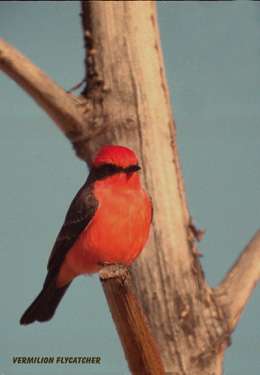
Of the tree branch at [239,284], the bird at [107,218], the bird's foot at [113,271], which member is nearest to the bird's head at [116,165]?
the bird at [107,218]

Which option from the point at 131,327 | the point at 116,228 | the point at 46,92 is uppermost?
the point at 46,92

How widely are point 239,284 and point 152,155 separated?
0.25m

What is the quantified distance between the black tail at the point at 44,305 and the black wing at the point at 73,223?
35mm

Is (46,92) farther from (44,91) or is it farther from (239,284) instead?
(239,284)

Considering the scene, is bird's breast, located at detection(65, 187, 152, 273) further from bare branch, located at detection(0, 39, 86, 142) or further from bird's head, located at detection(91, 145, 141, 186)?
bare branch, located at detection(0, 39, 86, 142)

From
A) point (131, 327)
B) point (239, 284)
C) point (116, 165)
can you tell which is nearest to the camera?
point (131, 327)

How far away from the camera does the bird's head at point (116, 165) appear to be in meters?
0.91

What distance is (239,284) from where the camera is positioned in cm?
105

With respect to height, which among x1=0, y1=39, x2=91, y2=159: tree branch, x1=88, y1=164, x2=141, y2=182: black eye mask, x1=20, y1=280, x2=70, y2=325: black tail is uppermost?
x1=0, y1=39, x2=91, y2=159: tree branch

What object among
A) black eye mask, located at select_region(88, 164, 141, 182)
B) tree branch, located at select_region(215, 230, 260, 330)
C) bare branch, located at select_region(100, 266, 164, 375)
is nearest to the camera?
bare branch, located at select_region(100, 266, 164, 375)

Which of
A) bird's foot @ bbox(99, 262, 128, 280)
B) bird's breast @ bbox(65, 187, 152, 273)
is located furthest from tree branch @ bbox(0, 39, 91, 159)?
bird's foot @ bbox(99, 262, 128, 280)

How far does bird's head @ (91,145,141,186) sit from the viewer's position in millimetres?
912

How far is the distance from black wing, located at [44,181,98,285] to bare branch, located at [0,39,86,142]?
0.33 ft

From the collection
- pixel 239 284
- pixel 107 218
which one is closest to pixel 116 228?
pixel 107 218
